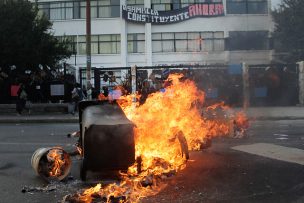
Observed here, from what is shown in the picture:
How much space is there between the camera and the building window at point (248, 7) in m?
6.61

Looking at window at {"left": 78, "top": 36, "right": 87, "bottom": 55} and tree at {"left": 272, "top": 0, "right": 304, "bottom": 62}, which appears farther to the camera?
window at {"left": 78, "top": 36, "right": 87, "bottom": 55}

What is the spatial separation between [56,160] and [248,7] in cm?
378

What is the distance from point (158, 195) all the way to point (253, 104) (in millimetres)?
11126

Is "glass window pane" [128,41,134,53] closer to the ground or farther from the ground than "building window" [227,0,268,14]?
farther from the ground

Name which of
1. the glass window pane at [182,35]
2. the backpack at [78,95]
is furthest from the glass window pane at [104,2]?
the backpack at [78,95]

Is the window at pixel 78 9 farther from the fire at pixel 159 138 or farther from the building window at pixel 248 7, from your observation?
the building window at pixel 248 7

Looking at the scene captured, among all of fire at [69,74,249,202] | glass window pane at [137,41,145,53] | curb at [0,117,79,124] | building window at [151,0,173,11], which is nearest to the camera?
fire at [69,74,249,202]

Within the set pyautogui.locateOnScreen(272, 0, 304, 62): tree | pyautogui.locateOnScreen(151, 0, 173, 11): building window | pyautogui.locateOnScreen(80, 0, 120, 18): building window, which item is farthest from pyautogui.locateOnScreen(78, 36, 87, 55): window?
pyautogui.locateOnScreen(272, 0, 304, 62): tree

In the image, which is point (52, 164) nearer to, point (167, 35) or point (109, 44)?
point (167, 35)

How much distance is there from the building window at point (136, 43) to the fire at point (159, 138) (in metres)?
35.5

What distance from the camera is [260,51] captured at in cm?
672

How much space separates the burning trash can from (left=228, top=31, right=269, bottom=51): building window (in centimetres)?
318

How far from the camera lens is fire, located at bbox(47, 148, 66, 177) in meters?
7.50

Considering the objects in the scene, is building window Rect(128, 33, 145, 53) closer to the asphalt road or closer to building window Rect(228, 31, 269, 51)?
the asphalt road
